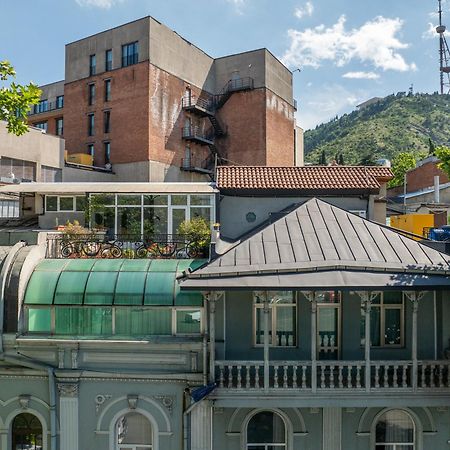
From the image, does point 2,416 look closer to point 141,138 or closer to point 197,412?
point 197,412

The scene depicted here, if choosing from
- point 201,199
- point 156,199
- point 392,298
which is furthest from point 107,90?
point 392,298

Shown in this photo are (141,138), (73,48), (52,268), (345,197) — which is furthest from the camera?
(73,48)

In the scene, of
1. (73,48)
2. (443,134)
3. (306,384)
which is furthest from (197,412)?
(443,134)

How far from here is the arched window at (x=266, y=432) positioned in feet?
38.7

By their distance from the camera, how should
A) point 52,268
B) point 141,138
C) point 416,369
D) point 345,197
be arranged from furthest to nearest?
point 141,138
point 345,197
point 52,268
point 416,369

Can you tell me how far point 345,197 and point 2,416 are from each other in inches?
557

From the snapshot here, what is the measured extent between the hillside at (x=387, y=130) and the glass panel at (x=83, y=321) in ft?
252

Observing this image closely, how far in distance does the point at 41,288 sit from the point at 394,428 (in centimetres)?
1100

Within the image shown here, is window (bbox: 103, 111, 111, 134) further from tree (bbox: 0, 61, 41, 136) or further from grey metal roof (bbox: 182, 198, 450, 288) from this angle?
grey metal roof (bbox: 182, 198, 450, 288)

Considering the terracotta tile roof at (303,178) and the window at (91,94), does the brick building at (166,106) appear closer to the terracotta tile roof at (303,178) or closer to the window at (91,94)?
the window at (91,94)

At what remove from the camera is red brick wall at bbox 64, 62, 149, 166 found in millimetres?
38531

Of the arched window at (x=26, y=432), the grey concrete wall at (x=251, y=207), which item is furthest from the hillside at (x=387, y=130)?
the arched window at (x=26, y=432)

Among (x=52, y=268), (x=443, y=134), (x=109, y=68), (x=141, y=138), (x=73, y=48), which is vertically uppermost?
(x=443, y=134)

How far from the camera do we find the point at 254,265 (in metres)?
11.1
